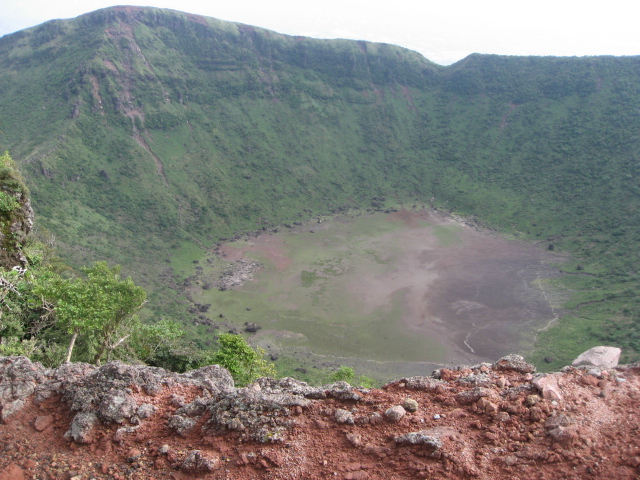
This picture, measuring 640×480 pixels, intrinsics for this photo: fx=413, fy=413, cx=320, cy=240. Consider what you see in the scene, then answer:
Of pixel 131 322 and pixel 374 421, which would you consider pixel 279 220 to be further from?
pixel 374 421


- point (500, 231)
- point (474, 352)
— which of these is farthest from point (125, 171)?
point (500, 231)

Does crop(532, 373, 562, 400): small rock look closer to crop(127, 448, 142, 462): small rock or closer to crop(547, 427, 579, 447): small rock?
crop(547, 427, 579, 447): small rock

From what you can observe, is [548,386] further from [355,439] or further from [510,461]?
[355,439]

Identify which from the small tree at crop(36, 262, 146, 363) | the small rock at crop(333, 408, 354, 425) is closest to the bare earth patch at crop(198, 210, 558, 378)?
the small tree at crop(36, 262, 146, 363)

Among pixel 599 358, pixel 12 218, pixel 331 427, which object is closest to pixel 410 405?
pixel 331 427

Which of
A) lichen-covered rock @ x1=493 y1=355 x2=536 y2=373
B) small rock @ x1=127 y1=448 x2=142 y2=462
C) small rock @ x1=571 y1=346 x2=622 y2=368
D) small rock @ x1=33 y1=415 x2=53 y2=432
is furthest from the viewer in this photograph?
small rock @ x1=571 y1=346 x2=622 y2=368
